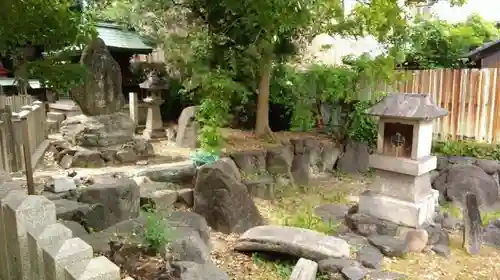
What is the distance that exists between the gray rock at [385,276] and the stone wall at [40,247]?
163 inches

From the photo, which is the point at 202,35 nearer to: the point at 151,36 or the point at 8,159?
the point at 8,159

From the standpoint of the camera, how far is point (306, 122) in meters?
11.0

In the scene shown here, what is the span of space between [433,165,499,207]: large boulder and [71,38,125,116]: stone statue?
7386 mm

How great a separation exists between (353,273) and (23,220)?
13.2 feet

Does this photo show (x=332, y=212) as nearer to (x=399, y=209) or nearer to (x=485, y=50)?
(x=399, y=209)

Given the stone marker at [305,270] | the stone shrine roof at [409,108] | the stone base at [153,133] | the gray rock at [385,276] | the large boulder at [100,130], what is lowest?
the gray rock at [385,276]

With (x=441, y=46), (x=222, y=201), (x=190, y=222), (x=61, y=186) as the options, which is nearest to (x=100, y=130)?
(x=61, y=186)

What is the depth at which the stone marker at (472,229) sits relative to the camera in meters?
6.42

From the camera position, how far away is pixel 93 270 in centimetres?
176

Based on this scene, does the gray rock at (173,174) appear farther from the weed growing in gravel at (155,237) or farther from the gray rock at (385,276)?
the gray rock at (385,276)

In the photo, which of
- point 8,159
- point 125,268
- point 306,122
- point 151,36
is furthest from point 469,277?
point 151,36

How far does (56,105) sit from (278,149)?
29.9ft

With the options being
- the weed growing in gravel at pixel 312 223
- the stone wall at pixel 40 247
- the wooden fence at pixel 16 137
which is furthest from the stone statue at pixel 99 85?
the stone wall at pixel 40 247

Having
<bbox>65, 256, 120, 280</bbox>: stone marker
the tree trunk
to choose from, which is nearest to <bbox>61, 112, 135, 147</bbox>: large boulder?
the tree trunk
